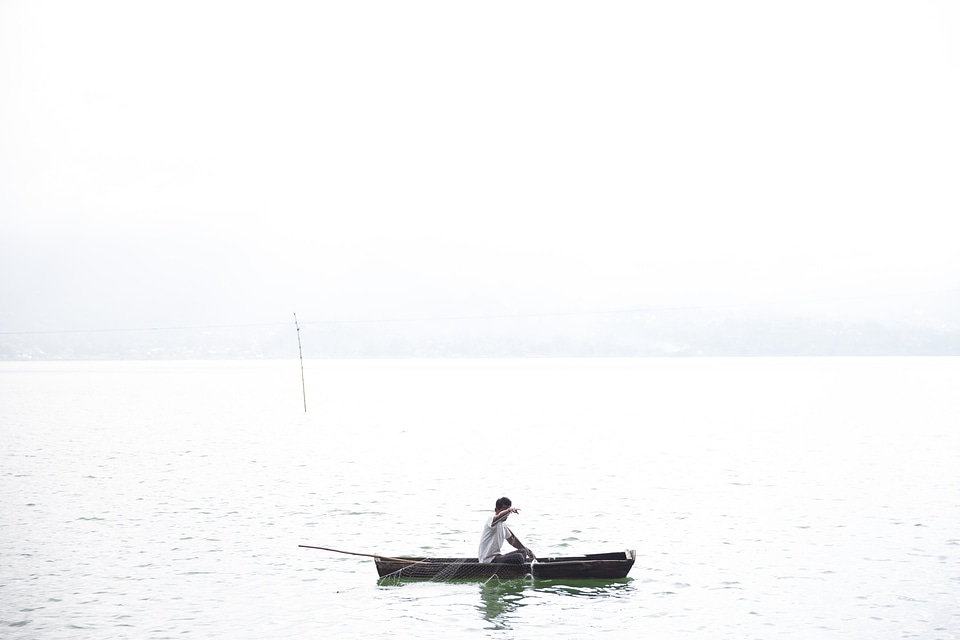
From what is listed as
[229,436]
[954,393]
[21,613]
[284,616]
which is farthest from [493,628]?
[954,393]

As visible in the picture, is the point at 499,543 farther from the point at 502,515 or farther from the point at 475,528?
the point at 475,528

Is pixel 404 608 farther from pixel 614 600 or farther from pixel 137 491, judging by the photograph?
pixel 137 491

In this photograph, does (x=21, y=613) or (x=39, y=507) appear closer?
(x=21, y=613)

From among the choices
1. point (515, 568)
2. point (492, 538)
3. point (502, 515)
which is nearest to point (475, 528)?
point (492, 538)

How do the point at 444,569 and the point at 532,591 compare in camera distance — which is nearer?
the point at 532,591

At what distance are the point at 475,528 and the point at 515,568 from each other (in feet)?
29.1

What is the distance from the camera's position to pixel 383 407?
10788 centimetres

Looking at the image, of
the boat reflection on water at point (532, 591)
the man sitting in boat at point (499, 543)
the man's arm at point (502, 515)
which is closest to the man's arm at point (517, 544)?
the man sitting in boat at point (499, 543)

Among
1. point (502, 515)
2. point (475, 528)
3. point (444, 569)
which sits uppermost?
point (502, 515)

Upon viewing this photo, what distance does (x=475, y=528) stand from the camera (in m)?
30.6

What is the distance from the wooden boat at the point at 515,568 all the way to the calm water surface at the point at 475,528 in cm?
37

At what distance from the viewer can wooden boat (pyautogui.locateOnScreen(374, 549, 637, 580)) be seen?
71.2 ft

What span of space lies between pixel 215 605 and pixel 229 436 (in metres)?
50.4

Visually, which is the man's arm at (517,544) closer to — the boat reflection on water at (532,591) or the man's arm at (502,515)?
the man's arm at (502,515)
